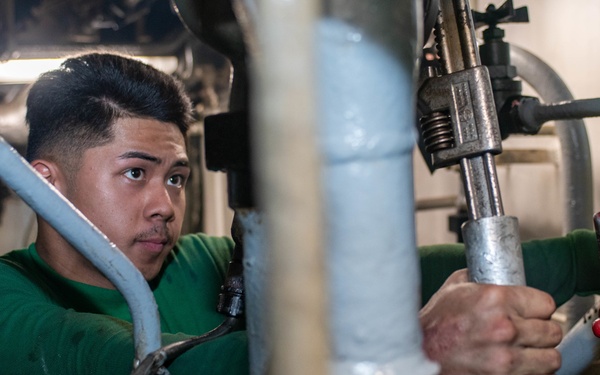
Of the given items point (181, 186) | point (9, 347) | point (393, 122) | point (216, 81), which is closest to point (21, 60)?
point (216, 81)

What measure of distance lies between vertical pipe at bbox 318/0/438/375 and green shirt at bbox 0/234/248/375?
1.10 ft

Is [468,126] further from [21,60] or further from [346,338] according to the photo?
[21,60]

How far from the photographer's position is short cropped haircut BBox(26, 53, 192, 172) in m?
1.22

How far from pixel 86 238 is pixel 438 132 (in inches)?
12.5

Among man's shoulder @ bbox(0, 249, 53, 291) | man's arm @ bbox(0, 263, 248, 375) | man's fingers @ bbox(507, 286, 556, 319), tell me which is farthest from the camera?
man's shoulder @ bbox(0, 249, 53, 291)

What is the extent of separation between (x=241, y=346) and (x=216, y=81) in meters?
2.56

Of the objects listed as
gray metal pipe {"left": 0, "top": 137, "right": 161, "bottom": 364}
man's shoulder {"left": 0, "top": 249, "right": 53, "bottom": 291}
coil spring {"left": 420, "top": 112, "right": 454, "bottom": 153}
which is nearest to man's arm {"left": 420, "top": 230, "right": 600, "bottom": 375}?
coil spring {"left": 420, "top": 112, "right": 454, "bottom": 153}

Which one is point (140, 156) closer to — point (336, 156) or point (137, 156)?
point (137, 156)

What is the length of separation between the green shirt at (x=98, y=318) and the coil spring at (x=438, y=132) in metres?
0.26

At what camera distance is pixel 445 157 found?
59 cm

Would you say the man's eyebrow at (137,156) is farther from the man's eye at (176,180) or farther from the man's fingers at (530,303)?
the man's fingers at (530,303)

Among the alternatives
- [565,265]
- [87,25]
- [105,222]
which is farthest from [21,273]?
[87,25]

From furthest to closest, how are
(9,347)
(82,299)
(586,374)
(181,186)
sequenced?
(181,186)
(82,299)
(586,374)
(9,347)

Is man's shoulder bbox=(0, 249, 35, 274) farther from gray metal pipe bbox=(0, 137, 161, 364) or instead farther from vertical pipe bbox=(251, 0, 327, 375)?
vertical pipe bbox=(251, 0, 327, 375)
